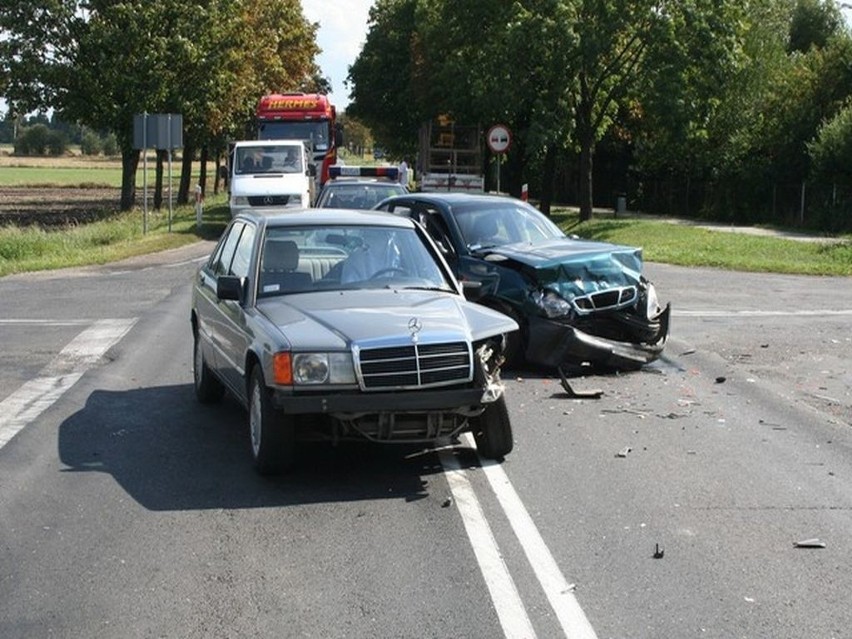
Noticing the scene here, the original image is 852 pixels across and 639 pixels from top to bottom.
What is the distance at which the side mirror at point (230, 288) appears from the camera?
8.52 m

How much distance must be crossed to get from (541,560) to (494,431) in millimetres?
2054

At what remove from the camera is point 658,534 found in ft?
21.9

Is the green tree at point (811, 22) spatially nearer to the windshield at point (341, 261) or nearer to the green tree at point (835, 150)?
the green tree at point (835, 150)

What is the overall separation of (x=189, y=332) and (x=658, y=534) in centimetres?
931

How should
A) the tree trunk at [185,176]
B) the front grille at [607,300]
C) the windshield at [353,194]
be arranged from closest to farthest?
the front grille at [607,300], the windshield at [353,194], the tree trunk at [185,176]

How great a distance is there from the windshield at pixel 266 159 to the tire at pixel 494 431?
25.5m

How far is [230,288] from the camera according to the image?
8516mm

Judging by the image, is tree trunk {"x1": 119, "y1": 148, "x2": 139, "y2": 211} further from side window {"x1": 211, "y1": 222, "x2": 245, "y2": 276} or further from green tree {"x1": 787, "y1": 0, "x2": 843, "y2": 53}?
green tree {"x1": 787, "y1": 0, "x2": 843, "y2": 53}

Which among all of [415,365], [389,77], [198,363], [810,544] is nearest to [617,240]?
[198,363]

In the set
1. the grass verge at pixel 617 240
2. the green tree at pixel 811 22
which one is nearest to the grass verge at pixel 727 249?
the grass verge at pixel 617 240

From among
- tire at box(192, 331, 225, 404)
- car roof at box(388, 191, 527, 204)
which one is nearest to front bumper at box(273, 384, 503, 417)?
tire at box(192, 331, 225, 404)

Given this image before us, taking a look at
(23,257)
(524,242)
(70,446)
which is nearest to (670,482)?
(70,446)

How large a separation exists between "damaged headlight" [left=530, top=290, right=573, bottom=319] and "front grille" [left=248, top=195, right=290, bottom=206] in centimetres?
2126

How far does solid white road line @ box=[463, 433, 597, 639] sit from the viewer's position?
5.28 meters
